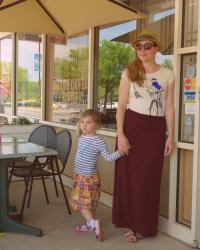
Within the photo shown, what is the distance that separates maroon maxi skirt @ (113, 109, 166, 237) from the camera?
3.70m

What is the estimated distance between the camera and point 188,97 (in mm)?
3803

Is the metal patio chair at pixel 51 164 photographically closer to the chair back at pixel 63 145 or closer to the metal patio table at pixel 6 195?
the chair back at pixel 63 145

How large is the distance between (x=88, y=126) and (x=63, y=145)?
788 millimetres

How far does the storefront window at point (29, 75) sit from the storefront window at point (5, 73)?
447 mm

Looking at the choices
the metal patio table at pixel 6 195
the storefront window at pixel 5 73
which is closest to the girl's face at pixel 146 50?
the metal patio table at pixel 6 195

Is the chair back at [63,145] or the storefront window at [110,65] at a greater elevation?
the storefront window at [110,65]

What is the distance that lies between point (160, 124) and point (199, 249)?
43.9 inches

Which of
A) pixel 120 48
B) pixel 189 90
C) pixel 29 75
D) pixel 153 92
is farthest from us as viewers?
pixel 29 75

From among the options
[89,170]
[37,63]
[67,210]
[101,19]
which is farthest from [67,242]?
[37,63]

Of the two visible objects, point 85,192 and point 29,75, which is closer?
point 85,192

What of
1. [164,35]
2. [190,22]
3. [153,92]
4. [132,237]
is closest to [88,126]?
[153,92]

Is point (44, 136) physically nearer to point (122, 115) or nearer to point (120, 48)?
point (120, 48)

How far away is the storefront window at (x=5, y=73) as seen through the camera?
27.8ft

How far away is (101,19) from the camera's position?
420cm
